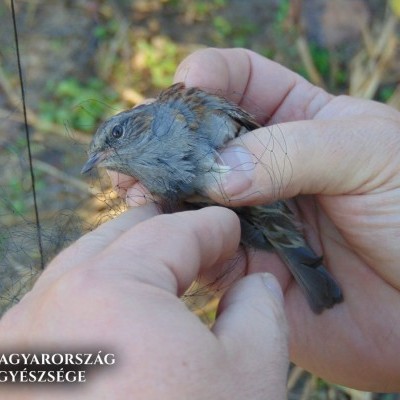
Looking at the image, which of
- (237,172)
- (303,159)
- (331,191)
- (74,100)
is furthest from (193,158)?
(74,100)

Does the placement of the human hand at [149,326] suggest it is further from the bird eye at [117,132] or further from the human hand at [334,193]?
the bird eye at [117,132]

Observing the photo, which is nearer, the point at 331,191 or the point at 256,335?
the point at 256,335

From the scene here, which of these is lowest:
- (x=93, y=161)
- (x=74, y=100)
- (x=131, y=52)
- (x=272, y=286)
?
(x=74, y=100)

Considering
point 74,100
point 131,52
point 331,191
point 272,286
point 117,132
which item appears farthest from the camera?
point 131,52

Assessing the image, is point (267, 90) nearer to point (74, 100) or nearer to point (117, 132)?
point (117, 132)

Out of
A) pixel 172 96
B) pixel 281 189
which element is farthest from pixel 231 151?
pixel 172 96

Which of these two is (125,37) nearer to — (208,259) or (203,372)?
(208,259)

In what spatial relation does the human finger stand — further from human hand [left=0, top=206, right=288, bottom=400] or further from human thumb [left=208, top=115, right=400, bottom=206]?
human hand [left=0, top=206, right=288, bottom=400]

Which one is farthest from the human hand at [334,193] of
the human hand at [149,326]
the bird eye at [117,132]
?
the human hand at [149,326]
